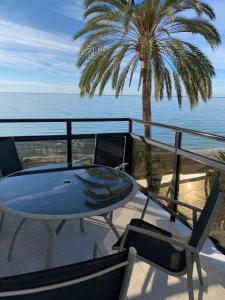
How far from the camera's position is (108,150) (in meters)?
3.90

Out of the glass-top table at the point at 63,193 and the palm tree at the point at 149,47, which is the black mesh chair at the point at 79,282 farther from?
the palm tree at the point at 149,47

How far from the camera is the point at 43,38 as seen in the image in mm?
18125

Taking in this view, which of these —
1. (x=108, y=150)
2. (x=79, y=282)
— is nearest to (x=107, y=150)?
(x=108, y=150)

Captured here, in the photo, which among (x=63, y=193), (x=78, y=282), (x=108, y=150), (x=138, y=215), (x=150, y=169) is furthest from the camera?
(x=150, y=169)

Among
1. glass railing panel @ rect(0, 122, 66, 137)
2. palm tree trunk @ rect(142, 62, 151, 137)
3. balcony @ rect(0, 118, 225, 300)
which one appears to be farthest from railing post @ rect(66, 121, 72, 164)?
palm tree trunk @ rect(142, 62, 151, 137)

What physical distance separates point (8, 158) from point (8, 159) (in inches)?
0.5

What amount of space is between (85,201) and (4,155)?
1.63 metres

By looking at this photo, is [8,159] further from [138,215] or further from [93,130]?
[93,130]

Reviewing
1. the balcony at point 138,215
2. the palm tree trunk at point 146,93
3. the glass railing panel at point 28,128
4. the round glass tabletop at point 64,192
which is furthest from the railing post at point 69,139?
the palm tree trunk at point 146,93

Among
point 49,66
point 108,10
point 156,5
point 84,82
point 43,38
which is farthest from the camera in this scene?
point 49,66

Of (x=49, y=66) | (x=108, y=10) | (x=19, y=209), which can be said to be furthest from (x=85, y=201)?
(x=49, y=66)

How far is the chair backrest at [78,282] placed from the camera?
92 centimetres

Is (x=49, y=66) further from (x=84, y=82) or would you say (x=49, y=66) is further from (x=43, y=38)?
(x=84, y=82)

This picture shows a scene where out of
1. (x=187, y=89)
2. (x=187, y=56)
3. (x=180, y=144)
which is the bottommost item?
(x=180, y=144)
